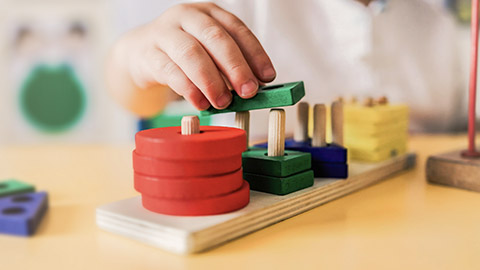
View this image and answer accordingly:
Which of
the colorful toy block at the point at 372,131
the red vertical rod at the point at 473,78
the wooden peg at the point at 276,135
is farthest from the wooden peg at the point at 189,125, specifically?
the red vertical rod at the point at 473,78

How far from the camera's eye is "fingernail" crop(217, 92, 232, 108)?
0.58m

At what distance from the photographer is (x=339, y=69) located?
59.8 inches

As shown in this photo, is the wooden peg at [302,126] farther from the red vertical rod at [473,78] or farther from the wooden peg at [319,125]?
the red vertical rod at [473,78]

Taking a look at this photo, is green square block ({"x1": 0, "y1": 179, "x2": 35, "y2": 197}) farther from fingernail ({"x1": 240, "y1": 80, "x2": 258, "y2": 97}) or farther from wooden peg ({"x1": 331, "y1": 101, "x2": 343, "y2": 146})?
wooden peg ({"x1": 331, "y1": 101, "x2": 343, "y2": 146})

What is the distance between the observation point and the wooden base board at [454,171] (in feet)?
2.23

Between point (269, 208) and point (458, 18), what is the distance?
1261 millimetres

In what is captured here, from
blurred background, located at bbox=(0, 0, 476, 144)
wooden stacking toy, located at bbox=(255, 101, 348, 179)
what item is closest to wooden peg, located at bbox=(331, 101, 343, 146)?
wooden stacking toy, located at bbox=(255, 101, 348, 179)

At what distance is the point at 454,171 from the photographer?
2.31ft

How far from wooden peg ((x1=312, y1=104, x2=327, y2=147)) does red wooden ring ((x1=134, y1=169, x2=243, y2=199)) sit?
218 millimetres

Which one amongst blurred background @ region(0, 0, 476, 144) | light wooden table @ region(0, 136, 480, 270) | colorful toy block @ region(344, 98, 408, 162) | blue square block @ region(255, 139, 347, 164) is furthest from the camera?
blurred background @ region(0, 0, 476, 144)

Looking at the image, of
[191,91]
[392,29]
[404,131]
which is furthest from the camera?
[392,29]

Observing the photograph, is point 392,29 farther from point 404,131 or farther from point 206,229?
point 206,229

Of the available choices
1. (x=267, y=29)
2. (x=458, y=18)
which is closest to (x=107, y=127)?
(x=267, y=29)

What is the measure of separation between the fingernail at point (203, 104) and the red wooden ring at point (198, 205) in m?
0.15
